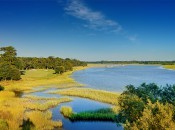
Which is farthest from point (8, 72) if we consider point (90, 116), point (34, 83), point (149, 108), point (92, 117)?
point (149, 108)

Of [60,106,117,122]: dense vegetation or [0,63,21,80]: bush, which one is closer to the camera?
[60,106,117,122]: dense vegetation

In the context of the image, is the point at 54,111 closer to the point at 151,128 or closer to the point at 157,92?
the point at 157,92

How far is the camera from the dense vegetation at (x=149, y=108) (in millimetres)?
22938

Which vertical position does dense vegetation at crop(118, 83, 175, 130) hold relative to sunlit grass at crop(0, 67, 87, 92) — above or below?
above

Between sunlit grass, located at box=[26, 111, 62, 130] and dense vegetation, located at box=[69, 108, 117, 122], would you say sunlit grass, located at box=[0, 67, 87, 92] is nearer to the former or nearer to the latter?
dense vegetation, located at box=[69, 108, 117, 122]

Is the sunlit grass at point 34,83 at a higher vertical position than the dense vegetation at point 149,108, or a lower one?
lower

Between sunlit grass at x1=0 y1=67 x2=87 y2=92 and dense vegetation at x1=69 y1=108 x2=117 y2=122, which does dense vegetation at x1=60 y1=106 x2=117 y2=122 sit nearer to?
dense vegetation at x1=69 y1=108 x2=117 y2=122

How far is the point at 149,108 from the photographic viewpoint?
25266mm

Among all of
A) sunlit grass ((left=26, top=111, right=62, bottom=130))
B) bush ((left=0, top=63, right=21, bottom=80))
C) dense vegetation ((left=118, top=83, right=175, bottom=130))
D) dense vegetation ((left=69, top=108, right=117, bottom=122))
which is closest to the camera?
dense vegetation ((left=118, top=83, right=175, bottom=130))

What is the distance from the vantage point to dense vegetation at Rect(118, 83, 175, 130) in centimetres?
2294

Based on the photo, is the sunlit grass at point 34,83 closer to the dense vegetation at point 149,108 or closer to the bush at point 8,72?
the bush at point 8,72

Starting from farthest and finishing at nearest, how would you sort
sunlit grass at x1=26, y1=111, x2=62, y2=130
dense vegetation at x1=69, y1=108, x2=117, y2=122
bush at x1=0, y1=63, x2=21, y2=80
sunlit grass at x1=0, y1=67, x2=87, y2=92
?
1. bush at x1=0, y1=63, x2=21, y2=80
2. sunlit grass at x1=0, y1=67, x2=87, y2=92
3. dense vegetation at x1=69, y1=108, x2=117, y2=122
4. sunlit grass at x1=26, y1=111, x2=62, y2=130

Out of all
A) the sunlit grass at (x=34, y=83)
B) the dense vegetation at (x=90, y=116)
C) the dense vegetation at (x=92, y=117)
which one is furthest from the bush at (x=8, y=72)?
the dense vegetation at (x=92, y=117)

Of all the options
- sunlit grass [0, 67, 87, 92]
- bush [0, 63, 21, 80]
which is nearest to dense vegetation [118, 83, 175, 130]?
sunlit grass [0, 67, 87, 92]
